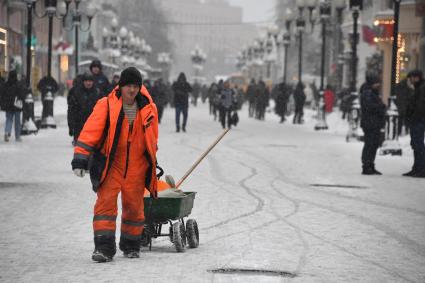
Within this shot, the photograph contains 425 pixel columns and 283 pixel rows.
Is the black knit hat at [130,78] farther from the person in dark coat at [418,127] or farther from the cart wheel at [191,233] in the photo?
the person in dark coat at [418,127]

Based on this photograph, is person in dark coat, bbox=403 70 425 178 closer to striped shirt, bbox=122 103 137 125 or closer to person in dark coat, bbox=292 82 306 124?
striped shirt, bbox=122 103 137 125

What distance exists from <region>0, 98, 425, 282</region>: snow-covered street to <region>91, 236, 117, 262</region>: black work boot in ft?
0.25

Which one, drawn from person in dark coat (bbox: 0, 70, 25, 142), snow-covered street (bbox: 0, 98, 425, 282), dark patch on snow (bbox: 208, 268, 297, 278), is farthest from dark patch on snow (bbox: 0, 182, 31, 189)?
person in dark coat (bbox: 0, 70, 25, 142)

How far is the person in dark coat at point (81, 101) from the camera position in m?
18.4

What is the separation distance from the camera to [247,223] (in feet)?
38.8

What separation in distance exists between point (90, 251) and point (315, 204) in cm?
499

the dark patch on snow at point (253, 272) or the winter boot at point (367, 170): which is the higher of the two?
the dark patch on snow at point (253, 272)

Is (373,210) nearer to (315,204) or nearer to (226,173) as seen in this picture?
(315,204)

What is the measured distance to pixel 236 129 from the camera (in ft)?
122

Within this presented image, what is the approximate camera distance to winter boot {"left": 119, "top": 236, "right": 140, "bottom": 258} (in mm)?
9195

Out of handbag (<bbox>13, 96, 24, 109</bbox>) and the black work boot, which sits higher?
handbag (<bbox>13, 96, 24, 109</bbox>)

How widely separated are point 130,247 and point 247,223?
2.81 metres

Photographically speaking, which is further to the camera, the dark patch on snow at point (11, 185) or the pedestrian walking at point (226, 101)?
the pedestrian walking at point (226, 101)

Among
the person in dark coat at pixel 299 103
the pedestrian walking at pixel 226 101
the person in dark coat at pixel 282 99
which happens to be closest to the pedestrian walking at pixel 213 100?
the person in dark coat at pixel 282 99
